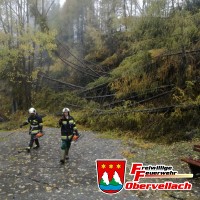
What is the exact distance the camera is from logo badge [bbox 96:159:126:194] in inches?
282

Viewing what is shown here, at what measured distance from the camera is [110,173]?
7.18 metres

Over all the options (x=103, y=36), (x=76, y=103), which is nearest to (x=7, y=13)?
(x=76, y=103)

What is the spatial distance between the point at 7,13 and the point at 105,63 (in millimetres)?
10944

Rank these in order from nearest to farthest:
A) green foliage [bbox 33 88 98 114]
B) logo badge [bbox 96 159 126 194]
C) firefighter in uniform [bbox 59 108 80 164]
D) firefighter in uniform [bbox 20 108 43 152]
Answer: logo badge [bbox 96 159 126 194], firefighter in uniform [bbox 59 108 80 164], firefighter in uniform [bbox 20 108 43 152], green foliage [bbox 33 88 98 114]

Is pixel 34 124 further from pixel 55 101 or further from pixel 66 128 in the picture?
pixel 55 101

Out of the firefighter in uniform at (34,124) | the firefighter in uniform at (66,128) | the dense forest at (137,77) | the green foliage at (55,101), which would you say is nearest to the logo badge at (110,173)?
the firefighter in uniform at (66,128)

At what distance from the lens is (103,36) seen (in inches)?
1388

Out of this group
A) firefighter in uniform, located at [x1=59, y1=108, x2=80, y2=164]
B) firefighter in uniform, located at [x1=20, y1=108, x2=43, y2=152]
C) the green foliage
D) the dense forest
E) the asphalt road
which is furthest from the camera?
the green foliage

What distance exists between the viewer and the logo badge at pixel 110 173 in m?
7.17

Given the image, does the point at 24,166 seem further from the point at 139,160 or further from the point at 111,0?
the point at 111,0

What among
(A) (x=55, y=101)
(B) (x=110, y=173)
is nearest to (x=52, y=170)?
(B) (x=110, y=173)

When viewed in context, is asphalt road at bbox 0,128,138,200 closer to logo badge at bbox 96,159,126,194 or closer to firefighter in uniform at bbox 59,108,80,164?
firefighter in uniform at bbox 59,108,80,164

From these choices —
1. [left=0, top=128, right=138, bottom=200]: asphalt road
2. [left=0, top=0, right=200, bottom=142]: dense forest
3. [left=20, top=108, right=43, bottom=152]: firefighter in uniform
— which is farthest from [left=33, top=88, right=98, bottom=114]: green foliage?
[left=20, top=108, right=43, bottom=152]: firefighter in uniform

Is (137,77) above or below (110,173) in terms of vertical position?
above
